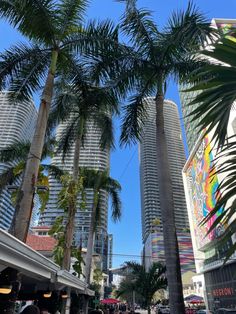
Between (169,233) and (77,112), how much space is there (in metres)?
8.03

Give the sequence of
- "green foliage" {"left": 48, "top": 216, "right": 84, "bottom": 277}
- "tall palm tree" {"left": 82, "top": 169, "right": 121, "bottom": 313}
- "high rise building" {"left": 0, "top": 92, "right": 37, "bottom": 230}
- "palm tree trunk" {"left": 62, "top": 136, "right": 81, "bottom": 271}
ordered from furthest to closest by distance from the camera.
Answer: "tall palm tree" {"left": 82, "top": 169, "right": 121, "bottom": 313} → "green foliage" {"left": 48, "top": 216, "right": 84, "bottom": 277} → "palm tree trunk" {"left": 62, "top": 136, "right": 81, "bottom": 271} → "high rise building" {"left": 0, "top": 92, "right": 37, "bottom": 230}

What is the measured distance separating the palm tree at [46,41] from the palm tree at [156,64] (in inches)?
41.4

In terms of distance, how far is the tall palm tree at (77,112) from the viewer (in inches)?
395

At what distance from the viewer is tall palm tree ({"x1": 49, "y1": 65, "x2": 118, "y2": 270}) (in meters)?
10.0

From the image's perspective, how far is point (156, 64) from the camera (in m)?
9.69

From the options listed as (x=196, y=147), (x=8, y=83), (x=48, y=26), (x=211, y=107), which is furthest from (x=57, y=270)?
(x=196, y=147)

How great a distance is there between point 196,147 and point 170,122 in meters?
45.3

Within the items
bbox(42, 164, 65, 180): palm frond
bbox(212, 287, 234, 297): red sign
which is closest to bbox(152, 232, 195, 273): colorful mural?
bbox(212, 287, 234, 297): red sign

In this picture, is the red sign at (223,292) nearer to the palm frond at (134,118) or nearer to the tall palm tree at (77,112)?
the tall palm tree at (77,112)

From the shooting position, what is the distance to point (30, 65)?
8867 millimetres

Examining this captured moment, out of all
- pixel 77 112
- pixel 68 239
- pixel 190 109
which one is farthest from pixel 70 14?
pixel 68 239

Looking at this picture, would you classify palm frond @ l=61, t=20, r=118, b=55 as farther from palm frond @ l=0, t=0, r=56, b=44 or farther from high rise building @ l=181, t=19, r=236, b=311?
high rise building @ l=181, t=19, r=236, b=311

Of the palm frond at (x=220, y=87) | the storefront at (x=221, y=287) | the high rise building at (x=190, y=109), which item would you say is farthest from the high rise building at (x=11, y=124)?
the storefront at (x=221, y=287)

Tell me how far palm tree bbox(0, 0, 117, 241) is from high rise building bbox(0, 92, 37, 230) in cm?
78
